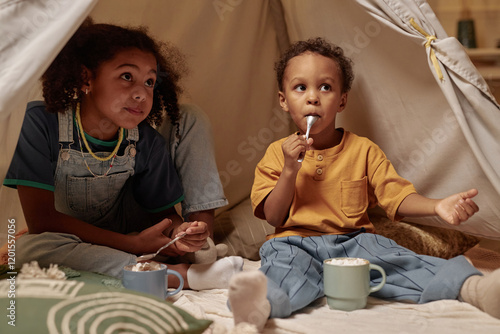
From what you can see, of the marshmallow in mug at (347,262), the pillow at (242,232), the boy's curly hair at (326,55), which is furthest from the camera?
the pillow at (242,232)

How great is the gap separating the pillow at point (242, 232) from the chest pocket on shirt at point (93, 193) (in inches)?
14.6

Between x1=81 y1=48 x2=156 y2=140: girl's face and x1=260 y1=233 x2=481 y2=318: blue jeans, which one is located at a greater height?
x1=81 y1=48 x2=156 y2=140: girl's face

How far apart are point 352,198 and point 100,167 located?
68cm

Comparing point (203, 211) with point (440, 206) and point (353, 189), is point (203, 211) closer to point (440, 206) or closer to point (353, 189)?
point (353, 189)

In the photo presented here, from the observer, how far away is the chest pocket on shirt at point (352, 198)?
1.44m

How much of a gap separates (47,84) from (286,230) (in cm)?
74

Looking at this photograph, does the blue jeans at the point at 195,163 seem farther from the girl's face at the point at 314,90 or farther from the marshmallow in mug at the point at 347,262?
the marshmallow in mug at the point at 347,262

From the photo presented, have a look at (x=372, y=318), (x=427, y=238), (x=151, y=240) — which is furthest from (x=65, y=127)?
(x=427, y=238)

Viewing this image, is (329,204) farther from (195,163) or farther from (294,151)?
(195,163)

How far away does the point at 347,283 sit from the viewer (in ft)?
3.65

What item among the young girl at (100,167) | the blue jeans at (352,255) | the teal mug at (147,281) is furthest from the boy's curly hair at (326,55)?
the teal mug at (147,281)

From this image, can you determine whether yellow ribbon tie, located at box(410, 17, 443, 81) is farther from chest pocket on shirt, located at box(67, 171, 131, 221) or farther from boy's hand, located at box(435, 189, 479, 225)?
chest pocket on shirt, located at box(67, 171, 131, 221)

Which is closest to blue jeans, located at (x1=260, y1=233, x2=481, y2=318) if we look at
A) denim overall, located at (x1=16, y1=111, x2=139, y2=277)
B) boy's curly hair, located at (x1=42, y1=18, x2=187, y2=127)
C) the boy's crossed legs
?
the boy's crossed legs

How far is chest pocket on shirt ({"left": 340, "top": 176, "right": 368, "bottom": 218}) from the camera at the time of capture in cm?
144
